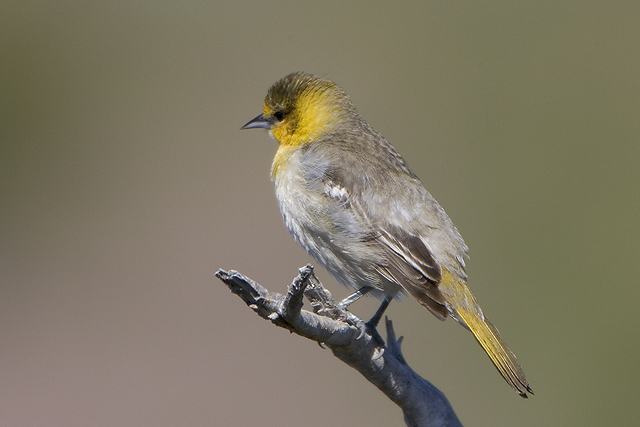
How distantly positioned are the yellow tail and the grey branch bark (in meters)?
0.37

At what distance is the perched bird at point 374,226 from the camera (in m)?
4.36

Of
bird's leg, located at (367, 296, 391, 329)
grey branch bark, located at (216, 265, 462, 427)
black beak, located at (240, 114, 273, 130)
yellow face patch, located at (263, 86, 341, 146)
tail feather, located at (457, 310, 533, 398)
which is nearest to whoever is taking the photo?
grey branch bark, located at (216, 265, 462, 427)

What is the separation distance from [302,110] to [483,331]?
2.05 m

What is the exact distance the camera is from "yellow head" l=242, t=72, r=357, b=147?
531 centimetres

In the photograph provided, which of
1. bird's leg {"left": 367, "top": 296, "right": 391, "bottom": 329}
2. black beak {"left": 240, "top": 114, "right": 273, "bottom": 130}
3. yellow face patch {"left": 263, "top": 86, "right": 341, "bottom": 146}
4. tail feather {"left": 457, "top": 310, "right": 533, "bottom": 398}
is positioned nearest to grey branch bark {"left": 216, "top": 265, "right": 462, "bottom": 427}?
bird's leg {"left": 367, "top": 296, "right": 391, "bottom": 329}

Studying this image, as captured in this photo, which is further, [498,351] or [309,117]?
[309,117]

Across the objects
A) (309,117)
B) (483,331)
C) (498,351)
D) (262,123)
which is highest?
(262,123)

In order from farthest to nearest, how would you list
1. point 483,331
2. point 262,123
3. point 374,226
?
point 262,123, point 374,226, point 483,331

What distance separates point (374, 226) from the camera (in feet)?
15.1

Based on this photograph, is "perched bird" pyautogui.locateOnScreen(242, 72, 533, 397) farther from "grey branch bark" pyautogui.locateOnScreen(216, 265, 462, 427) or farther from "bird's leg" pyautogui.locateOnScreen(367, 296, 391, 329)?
"grey branch bark" pyautogui.locateOnScreen(216, 265, 462, 427)

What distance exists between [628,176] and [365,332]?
7.99 m

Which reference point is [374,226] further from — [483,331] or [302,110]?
[302,110]

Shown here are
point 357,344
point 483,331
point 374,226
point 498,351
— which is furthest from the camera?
point 374,226

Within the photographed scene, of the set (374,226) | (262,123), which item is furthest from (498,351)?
(262,123)
